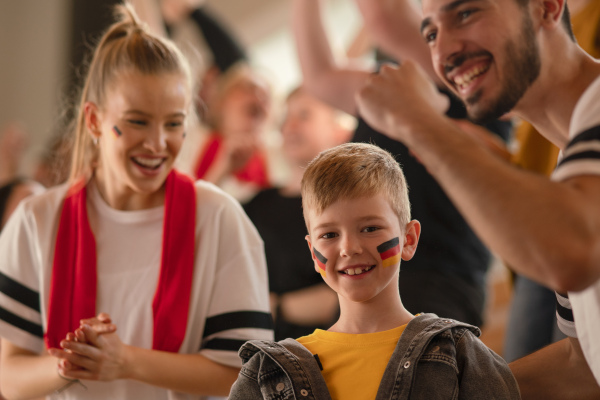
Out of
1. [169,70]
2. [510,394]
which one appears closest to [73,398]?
[169,70]

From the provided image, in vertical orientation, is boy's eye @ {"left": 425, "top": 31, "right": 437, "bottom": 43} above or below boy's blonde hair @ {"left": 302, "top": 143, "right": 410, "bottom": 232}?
above

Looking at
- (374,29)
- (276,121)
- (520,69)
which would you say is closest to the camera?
(520,69)

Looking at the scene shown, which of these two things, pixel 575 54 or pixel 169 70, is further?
pixel 169 70

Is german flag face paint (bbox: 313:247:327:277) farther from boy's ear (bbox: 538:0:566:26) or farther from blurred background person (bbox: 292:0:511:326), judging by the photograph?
boy's ear (bbox: 538:0:566:26)

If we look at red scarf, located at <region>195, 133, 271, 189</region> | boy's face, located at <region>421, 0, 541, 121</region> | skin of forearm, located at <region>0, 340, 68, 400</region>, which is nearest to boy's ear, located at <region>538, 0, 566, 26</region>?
boy's face, located at <region>421, 0, 541, 121</region>

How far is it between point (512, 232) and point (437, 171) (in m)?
0.10

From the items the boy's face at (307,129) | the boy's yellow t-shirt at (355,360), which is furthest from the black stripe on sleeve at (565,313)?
the boy's face at (307,129)

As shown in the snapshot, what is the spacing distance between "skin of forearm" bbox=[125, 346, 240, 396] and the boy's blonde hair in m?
0.34

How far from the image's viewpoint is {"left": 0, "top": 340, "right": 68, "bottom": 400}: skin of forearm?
1101 millimetres

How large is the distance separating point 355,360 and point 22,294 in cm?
63

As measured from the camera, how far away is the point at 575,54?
842 millimetres

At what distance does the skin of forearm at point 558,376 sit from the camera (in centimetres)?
89

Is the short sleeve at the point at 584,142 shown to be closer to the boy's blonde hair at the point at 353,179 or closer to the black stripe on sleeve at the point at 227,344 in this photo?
the boy's blonde hair at the point at 353,179

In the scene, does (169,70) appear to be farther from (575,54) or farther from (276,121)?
(276,121)
